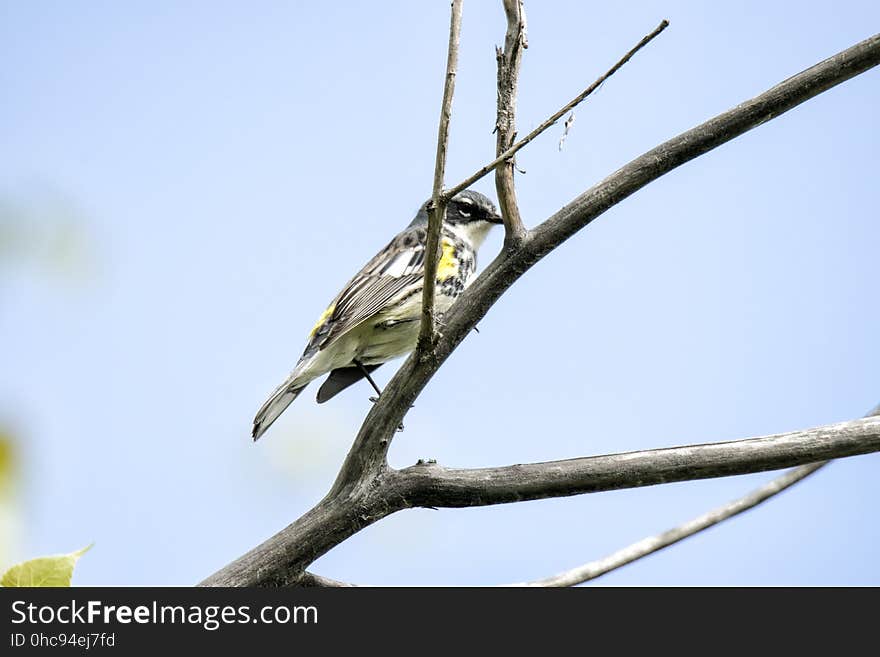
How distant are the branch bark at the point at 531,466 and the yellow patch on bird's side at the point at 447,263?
1.77 meters

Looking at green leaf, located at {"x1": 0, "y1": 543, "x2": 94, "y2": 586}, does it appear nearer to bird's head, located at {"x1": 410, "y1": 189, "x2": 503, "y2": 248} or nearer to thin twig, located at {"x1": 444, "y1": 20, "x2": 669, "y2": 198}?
thin twig, located at {"x1": 444, "y1": 20, "x2": 669, "y2": 198}

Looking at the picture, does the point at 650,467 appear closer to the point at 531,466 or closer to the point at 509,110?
the point at 531,466

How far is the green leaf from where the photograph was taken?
4.59 ft

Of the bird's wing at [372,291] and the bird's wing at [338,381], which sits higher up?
the bird's wing at [372,291]

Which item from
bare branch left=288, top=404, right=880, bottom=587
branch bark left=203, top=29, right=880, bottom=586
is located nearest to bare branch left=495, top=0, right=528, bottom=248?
branch bark left=203, top=29, right=880, bottom=586

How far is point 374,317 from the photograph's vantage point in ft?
15.9

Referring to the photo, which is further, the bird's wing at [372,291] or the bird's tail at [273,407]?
the bird's wing at [372,291]

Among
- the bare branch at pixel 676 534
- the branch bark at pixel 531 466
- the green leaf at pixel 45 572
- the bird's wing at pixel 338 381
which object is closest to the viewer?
the green leaf at pixel 45 572

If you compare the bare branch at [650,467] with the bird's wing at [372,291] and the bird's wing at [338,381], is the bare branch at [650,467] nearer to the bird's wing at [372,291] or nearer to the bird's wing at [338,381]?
the bird's wing at [372,291]

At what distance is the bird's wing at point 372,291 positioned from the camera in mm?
4695

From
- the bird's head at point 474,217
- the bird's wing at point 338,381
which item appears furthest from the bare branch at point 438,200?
the bird's head at point 474,217

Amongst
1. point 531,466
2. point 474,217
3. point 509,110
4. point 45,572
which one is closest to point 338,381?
point 474,217
